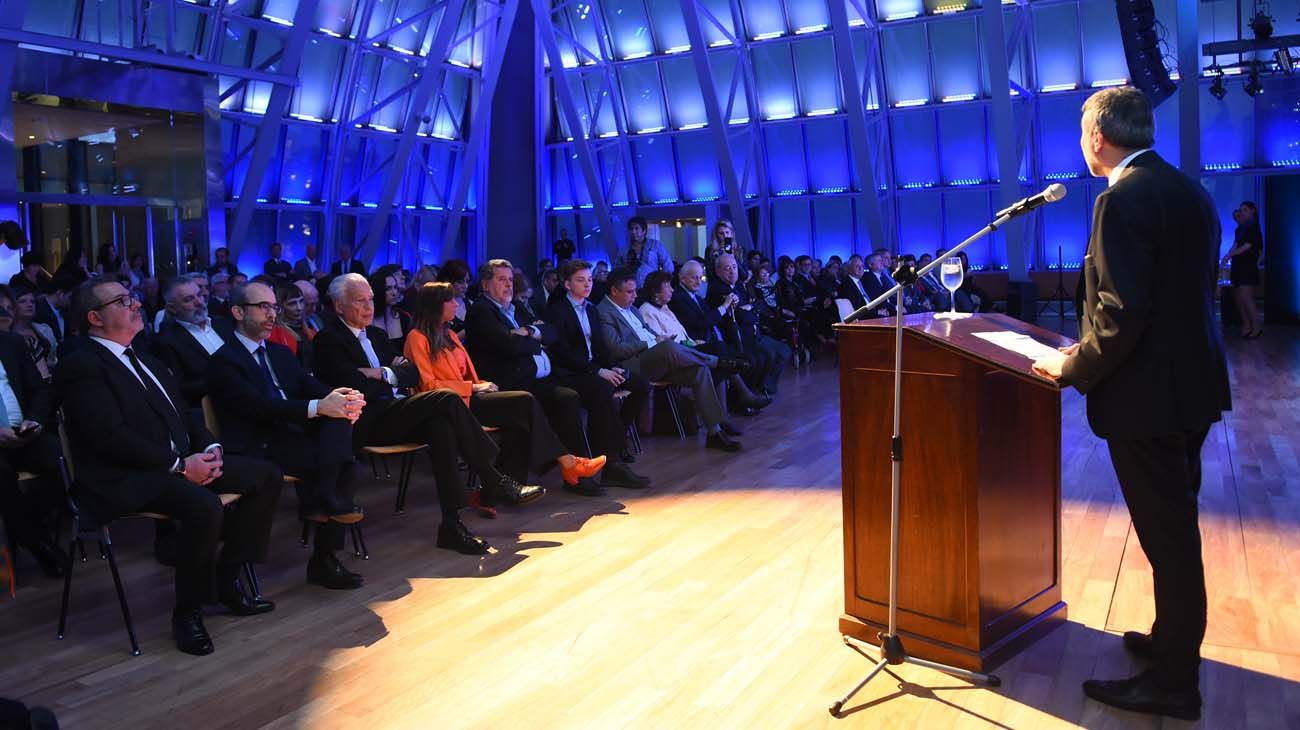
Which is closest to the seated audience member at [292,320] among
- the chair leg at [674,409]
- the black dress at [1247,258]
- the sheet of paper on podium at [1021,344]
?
the chair leg at [674,409]

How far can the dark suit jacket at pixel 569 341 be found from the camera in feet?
20.9

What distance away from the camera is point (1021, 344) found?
119 inches

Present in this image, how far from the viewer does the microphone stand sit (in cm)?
285

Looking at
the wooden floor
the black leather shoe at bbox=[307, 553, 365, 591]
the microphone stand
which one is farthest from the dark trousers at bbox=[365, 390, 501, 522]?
the microphone stand

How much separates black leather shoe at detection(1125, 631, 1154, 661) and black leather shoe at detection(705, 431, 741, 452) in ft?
12.2

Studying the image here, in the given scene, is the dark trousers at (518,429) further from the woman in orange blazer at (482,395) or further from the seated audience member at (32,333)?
the seated audience member at (32,333)

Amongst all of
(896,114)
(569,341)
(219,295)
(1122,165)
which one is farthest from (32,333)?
(896,114)

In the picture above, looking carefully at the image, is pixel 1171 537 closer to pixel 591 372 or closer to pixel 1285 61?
pixel 591 372

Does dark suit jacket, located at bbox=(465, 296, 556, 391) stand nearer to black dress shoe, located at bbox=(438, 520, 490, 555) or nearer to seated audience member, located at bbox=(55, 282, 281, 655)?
black dress shoe, located at bbox=(438, 520, 490, 555)

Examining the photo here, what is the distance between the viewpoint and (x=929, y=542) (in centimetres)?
317

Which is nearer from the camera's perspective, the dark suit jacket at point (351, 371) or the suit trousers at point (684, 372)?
the dark suit jacket at point (351, 371)

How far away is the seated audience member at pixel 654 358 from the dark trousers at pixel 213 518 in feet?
10.4

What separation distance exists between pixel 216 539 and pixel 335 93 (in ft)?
56.7

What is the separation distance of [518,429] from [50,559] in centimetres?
218
